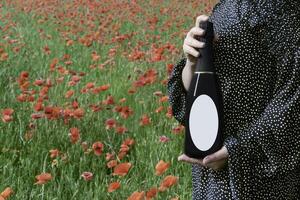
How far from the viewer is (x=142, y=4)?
34.0ft

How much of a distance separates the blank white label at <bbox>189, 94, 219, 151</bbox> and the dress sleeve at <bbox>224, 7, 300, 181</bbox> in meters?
0.06

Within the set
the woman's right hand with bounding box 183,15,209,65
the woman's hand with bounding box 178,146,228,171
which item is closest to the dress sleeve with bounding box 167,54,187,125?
the woman's right hand with bounding box 183,15,209,65

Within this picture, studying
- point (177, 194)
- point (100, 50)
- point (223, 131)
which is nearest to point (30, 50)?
point (100, 50)

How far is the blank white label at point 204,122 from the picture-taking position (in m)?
1.57

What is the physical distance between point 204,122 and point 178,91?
0.26m

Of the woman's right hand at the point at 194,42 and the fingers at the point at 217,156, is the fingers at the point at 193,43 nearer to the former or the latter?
the woman's right hand at the point at 194,42

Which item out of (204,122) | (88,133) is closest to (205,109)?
(204,122)

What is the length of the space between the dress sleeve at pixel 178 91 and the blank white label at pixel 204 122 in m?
0.20

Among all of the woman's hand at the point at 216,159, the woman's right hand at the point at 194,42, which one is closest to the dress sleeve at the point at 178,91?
the woman's right hand at the point at 194,42

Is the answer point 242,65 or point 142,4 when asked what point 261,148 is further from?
point 142,4

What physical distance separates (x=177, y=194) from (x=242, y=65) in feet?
3.29

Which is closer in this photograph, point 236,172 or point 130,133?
point 236,172

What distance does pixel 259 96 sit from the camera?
5.16 ft

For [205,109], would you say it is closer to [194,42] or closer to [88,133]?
[194,42]
